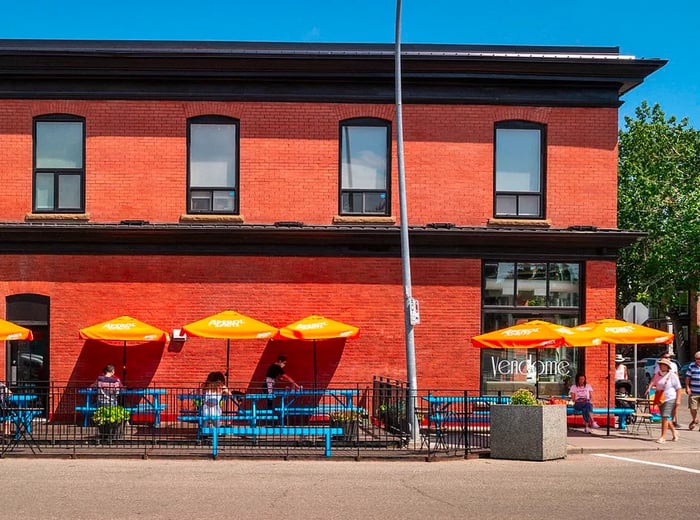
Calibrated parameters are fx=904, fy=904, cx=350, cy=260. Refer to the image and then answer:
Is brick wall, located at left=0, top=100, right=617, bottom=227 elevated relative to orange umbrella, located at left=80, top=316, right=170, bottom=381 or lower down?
elevated

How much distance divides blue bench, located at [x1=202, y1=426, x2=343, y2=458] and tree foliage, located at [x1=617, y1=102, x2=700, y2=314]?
89.1 feet

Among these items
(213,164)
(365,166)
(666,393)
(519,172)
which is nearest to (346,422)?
(365,166)

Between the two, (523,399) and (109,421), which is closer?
(523,399)

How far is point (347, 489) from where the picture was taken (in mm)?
12086

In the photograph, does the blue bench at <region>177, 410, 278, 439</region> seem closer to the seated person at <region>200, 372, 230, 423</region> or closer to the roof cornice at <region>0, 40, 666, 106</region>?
the seated person at <region>200, 372, 230, 423</region>

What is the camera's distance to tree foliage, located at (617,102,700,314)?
3950cm

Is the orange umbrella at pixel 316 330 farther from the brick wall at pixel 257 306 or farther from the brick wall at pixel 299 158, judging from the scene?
the brick wall at pixel 299 158

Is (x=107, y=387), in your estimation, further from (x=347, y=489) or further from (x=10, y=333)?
(x=347, y=489)

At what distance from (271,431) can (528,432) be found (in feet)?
14.8

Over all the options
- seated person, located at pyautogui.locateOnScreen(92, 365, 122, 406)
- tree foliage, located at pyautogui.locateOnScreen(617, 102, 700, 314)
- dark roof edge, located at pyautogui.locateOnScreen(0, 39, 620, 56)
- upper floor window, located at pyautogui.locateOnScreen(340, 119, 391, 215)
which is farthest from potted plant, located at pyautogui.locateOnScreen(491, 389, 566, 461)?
tree foliage, located at pyautogui.locateOnScreen(617, 102, 700, 314)

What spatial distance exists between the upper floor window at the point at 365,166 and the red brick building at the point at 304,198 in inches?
1.8

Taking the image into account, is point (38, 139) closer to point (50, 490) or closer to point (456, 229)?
point (456, 229)

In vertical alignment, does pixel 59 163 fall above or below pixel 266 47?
below

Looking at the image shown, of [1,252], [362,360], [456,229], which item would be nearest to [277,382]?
[362,360]
